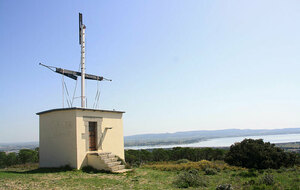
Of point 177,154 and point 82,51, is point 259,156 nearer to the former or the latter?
point 177,154

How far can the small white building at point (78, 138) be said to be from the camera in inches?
484

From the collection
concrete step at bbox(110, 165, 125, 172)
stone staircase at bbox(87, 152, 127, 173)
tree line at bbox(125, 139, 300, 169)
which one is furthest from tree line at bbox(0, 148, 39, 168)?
tree line at bbox(125, 139, 300, 169)

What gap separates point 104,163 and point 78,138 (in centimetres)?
199

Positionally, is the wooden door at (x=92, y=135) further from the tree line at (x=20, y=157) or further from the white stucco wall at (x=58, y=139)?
the tree line at (x=20, y=157)

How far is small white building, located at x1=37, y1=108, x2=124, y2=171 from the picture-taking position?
40.3ft

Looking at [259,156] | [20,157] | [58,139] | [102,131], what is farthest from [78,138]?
[20,157]

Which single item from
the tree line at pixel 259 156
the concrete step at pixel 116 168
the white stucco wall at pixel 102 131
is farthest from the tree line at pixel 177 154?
the concrete step at pixel 116 168

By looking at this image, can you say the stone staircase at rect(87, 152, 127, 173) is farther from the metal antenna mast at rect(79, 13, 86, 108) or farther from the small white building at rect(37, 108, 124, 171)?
the metal antenna mast at rect(79, 13, 86, 108)

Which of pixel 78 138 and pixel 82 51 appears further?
pixel 82 51

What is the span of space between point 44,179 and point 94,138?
4650 mm

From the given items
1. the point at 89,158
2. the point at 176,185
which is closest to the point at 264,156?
the point at 176,185

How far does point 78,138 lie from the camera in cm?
1234

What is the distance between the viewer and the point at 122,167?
41.2ft

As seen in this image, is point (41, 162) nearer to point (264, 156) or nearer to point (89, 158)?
point (89, 158)
